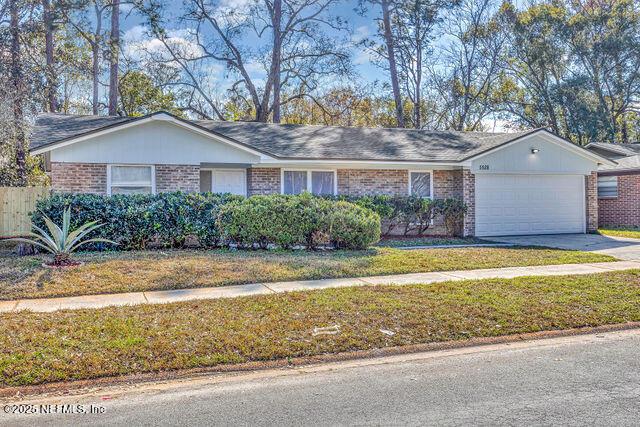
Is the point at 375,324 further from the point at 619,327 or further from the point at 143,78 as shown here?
the point at 143,78

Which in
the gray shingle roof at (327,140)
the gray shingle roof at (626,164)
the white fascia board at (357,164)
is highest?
the gray shingle roof at (327,140)

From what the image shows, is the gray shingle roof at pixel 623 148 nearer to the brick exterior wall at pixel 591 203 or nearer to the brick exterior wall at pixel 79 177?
the brick exterior wall at pixel 591 203

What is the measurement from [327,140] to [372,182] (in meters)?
2.46

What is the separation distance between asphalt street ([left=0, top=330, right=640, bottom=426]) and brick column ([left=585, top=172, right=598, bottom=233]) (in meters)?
14.6

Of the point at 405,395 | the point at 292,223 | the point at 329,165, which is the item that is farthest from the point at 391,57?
the point at 405,395

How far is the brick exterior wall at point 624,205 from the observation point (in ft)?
67.1

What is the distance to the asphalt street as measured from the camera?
3.81 m

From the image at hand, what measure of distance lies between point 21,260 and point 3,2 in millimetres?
9568

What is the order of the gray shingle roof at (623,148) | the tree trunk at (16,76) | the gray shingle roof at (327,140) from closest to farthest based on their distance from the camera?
the tree trunk at (16,76) → the gray shingle roof at (327,140) → the gray shingle roof at (623,148)

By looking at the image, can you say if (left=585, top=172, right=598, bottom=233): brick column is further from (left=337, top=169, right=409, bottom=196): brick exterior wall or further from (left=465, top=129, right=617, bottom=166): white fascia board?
(left=337, top=169, right=409, bottom=196): brick exterior wall

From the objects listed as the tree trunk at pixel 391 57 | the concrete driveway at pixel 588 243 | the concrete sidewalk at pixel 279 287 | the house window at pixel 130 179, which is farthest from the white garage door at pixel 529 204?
the tree trunk at pixel 391 57

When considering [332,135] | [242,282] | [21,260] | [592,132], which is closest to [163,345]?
[242,282]

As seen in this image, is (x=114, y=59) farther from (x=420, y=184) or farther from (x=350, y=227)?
(x=350, y=227)

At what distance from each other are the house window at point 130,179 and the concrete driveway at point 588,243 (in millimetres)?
10302
